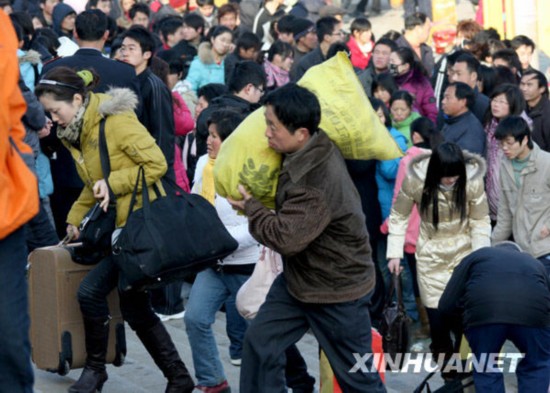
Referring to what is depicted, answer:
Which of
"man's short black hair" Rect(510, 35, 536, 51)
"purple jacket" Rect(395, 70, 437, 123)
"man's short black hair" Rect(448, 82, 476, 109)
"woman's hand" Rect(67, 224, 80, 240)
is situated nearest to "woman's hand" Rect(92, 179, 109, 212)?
"woman's hand" Rect(67, 224, 80, 240)

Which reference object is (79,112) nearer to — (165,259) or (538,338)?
(165,259)

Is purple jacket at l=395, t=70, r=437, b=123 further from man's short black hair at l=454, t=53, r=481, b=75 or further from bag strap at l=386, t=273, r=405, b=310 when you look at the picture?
bag strap at l=386, t=273, r=405, b=310

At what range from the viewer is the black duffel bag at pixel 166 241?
6.64m

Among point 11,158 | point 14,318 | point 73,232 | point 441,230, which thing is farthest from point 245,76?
point 14,318

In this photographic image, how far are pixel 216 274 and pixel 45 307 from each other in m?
1.07

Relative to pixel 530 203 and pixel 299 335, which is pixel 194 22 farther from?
pixel 299 335

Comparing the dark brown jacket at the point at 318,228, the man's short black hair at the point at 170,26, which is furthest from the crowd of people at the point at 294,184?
the man's short black hair at the point at 170,26

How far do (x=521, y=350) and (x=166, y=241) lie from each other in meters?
2.07

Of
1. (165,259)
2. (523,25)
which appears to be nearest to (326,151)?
(165,259)

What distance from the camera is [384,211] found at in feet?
31.6

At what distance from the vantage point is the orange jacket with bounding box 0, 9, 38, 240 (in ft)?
14.0

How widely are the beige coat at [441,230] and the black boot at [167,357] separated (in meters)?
1.77

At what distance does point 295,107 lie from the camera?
5750mm

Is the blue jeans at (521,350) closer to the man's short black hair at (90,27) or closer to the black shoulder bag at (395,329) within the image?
the black shoulder bag at (395,329)
